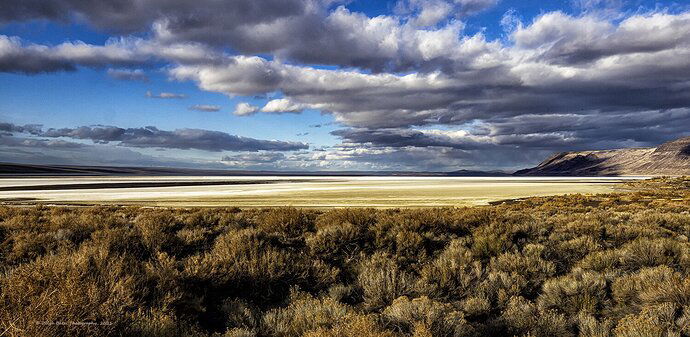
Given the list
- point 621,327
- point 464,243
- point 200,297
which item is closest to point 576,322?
point 621,327

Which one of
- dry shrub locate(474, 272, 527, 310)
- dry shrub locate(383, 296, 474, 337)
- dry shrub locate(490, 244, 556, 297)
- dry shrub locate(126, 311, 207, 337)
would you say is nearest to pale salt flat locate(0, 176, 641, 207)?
dry shrub locate(490, 244, 556, 297)

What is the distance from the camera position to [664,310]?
618cm

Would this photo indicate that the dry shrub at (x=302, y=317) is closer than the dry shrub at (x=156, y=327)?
No

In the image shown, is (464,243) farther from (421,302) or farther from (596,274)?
(421,302)

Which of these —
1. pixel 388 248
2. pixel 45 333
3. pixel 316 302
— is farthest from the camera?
pixel 388 248

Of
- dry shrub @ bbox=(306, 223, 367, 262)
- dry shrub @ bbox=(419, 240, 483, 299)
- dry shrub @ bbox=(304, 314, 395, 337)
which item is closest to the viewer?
dry shrub @ bbox=(304, 314, 395, 337)

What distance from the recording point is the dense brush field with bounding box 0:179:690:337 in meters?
5.33

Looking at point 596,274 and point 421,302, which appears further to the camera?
point 596,274

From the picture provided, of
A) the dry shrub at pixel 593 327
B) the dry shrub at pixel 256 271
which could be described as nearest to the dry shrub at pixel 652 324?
the dry shrub at pixel 593 327

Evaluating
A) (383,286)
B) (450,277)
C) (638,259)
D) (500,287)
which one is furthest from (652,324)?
(638,259)

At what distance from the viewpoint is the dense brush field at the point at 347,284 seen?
5.33m

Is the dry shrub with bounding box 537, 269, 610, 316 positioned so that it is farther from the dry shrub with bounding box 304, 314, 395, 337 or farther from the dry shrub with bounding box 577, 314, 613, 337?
the dry shrub with bounding box 304, 314, 395, 337

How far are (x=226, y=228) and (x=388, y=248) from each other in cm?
557

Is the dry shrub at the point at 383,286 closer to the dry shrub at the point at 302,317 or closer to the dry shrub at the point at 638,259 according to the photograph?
the dry shrub at the point at 302,317
